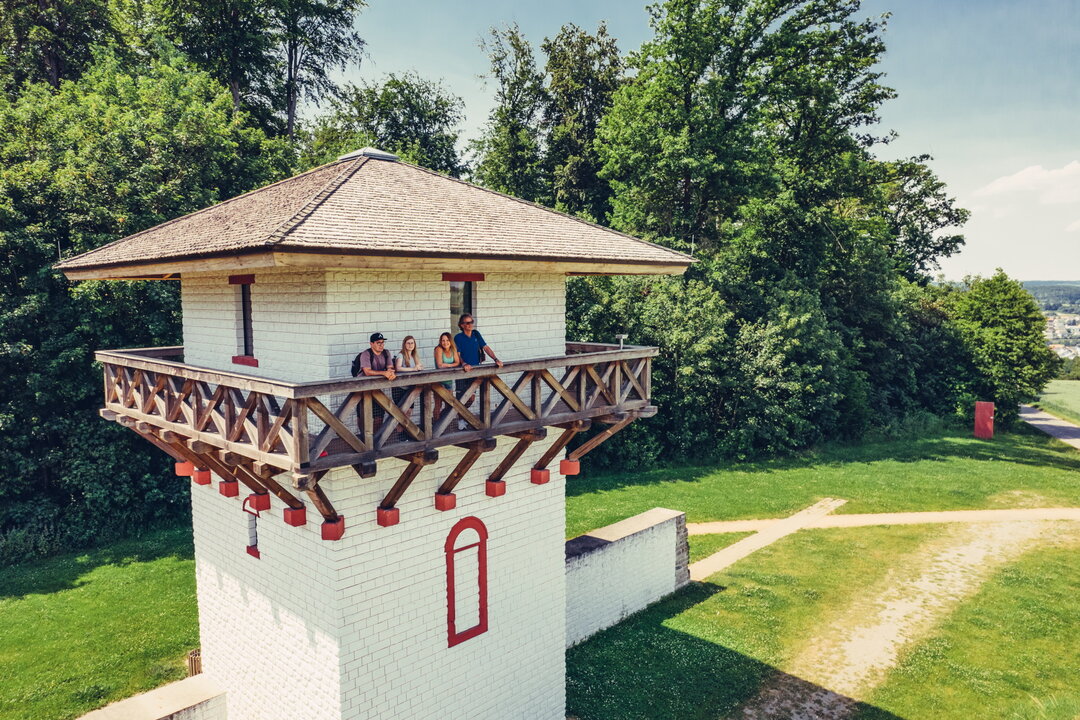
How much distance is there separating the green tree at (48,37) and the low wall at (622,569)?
29.3m

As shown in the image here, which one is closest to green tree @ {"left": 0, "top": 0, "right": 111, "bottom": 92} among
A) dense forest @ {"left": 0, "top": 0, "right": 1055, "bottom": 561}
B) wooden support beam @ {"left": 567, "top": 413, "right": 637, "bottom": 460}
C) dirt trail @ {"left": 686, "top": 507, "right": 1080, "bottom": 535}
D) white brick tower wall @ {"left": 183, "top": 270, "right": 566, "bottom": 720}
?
dense forest @ {"left": 0, "top": 0, "right": 1055, "bottom": 561}

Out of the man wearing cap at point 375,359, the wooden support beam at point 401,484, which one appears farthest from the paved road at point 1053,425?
the man wearing cap at point 375,359

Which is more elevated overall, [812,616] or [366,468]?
[366,468]

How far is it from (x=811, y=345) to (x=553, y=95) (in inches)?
847

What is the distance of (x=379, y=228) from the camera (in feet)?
27.5

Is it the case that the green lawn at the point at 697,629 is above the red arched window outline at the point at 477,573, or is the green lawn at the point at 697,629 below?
below

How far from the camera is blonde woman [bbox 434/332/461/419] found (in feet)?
29.4

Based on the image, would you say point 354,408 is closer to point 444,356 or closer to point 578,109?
point 444,356

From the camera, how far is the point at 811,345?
30266mm

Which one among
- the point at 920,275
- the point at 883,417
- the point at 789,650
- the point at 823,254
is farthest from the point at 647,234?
the point at 920,275

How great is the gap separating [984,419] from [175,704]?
1570 inches

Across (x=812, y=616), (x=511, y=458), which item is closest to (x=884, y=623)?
(x=812, y=616)

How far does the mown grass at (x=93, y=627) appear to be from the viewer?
39.7ft

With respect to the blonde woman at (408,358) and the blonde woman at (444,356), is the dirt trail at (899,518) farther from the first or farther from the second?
the blonde woman at (408,358)
